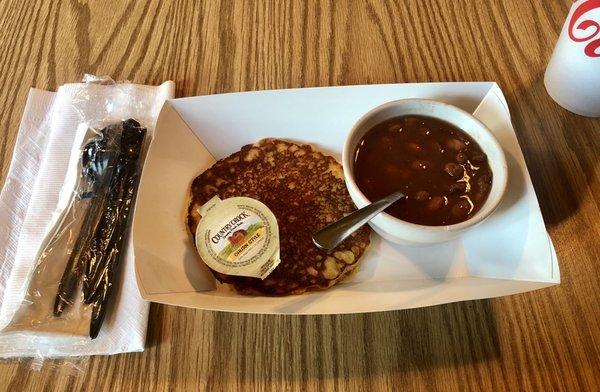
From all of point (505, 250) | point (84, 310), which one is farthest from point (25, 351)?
point (505, 250)

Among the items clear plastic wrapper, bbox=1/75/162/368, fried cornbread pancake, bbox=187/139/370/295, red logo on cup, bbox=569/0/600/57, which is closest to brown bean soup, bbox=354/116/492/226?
fried cornbread pancake, bbox=187/139/370/295

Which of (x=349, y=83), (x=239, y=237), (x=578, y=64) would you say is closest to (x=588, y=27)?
(x=578, y=64)

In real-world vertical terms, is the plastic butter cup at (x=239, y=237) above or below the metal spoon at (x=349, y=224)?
below

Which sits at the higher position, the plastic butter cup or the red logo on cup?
the red logo on cup

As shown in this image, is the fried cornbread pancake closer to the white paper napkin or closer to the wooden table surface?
the wooden table surface

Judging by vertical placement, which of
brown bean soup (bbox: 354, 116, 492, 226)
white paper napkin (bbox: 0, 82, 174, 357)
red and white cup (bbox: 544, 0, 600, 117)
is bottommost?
white paper napkin (bbox: 0, 82, 174, 357)

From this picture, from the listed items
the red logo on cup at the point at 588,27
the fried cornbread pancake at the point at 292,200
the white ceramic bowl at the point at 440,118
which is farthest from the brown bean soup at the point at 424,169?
the red logo on cup at the point at 588,27

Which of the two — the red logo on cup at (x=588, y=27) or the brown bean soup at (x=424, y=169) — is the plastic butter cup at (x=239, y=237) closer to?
the brown bean soup at (x=424, y=169)

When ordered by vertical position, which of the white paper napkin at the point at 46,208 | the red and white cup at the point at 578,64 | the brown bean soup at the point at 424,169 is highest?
the red and white cup at the point at 578,64
